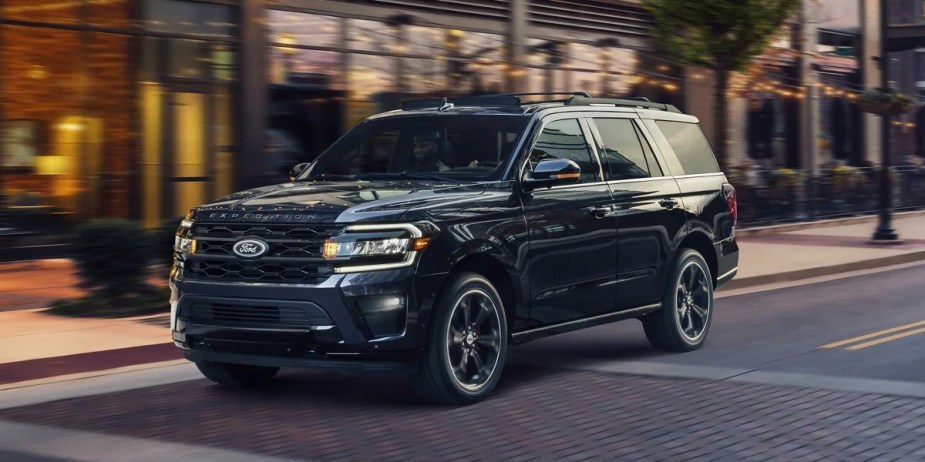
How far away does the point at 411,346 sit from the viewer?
24.2 feet

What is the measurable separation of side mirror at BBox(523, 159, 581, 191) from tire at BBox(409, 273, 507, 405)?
31.6 inches

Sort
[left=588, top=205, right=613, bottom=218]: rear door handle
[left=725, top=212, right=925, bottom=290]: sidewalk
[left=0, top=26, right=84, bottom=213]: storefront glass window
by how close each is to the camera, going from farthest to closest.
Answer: [left=725, top=212, right=925, bottom=290]: sidewalk, [left=0, top=26, right=84, bottom=213]: storefront glass window, [left=588, top=205, right=613, bottom=218]: rear door handle

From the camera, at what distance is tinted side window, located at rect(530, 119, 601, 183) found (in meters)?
8.73

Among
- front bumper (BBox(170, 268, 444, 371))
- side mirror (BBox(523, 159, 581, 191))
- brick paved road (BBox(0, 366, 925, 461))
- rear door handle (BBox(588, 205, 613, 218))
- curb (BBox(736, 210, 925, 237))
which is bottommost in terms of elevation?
brick paved road (BBox(0, 366, 925, 461))

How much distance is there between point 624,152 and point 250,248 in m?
3.27

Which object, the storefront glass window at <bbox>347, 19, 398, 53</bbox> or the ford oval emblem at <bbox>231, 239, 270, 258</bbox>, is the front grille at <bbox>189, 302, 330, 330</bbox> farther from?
the storefront glass window at <bbox>347, 19, 398, 53</bbox>

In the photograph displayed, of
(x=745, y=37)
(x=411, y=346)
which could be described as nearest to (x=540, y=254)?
(x=411, y=346)

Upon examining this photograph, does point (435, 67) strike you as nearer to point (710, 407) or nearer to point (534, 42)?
point (534, 42)

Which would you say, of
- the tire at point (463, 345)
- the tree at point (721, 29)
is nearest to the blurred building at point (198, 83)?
the tree at point (721, 29)

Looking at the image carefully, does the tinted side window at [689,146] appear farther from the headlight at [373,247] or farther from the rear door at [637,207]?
the headlight at [373,247]

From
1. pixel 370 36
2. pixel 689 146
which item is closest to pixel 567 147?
pixel 689 146

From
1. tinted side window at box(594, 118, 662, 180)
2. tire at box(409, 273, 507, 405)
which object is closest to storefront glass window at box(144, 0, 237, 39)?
tinted side window at box(594, 118, 662, 180)

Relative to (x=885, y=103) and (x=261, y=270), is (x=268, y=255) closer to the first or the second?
(x=261, y=270)

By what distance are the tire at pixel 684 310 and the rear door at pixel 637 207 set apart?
0.52 ft
